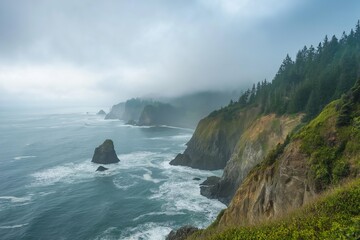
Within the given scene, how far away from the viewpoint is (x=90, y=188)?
7869cm

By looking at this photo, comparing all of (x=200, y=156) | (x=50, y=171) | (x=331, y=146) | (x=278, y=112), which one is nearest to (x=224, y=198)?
(x=278, y=112)

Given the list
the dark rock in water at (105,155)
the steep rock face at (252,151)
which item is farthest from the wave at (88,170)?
the steep rock face at (252,151)

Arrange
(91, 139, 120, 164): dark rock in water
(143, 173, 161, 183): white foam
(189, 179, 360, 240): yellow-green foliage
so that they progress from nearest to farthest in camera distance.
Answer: (189, 179, 360, 240): yellow-green foliage
(143, 173, 161, 183): white foam
(91, 139, 120, 164): dark rock in water

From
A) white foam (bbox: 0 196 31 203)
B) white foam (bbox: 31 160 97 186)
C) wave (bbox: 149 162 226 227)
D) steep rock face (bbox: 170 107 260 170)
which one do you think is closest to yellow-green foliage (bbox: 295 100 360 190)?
wave (bbox: 149 162 226 227)

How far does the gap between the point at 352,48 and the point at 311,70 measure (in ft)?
89.9

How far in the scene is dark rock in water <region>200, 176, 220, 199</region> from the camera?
230ft

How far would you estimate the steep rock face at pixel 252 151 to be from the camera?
6875 centimetres

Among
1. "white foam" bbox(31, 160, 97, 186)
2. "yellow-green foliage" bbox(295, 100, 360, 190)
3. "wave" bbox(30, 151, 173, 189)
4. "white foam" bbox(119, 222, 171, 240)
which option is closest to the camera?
"yellow-green foliage" bbox(295, 100, 360, 190)

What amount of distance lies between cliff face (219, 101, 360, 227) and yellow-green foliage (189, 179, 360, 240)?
8929 mm

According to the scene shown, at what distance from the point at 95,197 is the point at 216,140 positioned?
4844cm

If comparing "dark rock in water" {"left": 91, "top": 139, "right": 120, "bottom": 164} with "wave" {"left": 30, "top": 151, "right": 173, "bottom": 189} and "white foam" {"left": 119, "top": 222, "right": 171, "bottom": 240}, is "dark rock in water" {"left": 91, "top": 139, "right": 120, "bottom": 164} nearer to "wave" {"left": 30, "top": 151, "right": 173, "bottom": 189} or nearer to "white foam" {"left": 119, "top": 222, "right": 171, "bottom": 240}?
"wave" {"left": 30, "top": 151, "right": 173, "bottom": 189}

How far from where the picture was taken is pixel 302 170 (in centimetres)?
3116

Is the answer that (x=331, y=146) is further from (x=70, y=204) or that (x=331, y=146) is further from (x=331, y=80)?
(x=70, y=204)

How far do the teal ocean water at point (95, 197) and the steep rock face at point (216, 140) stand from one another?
21.0 feet
